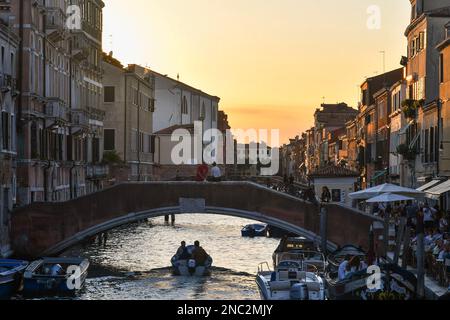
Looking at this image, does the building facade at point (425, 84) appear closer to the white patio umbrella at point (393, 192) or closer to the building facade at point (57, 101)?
the white patio umbrella at point (393, 192)

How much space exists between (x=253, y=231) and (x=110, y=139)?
9560 millimetres

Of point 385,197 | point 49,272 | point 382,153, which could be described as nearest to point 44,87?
point 49,272

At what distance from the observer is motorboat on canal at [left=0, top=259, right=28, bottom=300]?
797 inches

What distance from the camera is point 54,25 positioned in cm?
3253

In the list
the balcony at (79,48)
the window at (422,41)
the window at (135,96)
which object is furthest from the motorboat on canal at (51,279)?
the window at (135,96)

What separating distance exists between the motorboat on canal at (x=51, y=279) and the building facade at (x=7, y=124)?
3383mm

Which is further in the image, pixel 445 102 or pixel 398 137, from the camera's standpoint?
pixel 398 137

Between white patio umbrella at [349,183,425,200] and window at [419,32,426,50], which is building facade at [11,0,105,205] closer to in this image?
white patio umbrella at [349,183,425,200]

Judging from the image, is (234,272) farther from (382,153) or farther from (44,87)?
(382,153)

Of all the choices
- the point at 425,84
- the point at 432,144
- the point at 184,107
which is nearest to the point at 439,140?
the point at 432,144

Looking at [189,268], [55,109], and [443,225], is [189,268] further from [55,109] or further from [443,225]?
[55,109]
